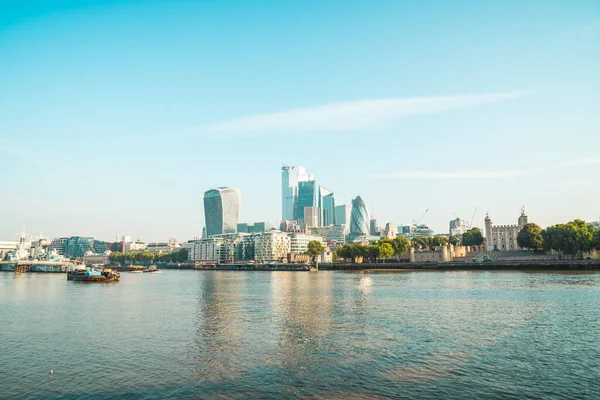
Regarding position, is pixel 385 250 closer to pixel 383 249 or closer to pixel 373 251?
pixel 383 249

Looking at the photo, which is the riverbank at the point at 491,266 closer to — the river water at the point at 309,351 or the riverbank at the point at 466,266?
the riverbank at the point at 466,266

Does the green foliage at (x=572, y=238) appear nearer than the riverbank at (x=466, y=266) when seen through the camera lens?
No

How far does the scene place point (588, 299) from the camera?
54000 millimetres

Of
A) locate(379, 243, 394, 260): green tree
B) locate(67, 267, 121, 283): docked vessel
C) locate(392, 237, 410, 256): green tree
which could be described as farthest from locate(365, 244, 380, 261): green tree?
locate(67, 267, 121, 283): docked vessel

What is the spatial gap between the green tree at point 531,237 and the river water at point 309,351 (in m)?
123

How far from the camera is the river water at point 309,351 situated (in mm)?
23109

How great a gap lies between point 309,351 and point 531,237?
161 metres

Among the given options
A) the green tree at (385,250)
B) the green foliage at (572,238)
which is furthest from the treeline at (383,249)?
the green foliage at (572,238)

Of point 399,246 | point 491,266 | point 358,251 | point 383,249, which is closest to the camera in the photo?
point 491,266

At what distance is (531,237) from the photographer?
548 ft

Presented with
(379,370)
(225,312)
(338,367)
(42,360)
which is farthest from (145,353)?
(225,312)

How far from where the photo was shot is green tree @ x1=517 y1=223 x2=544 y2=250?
166 meters

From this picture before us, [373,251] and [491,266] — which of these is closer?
[491,266]

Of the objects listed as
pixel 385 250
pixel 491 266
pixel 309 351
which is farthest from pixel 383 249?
pixel 309 351
